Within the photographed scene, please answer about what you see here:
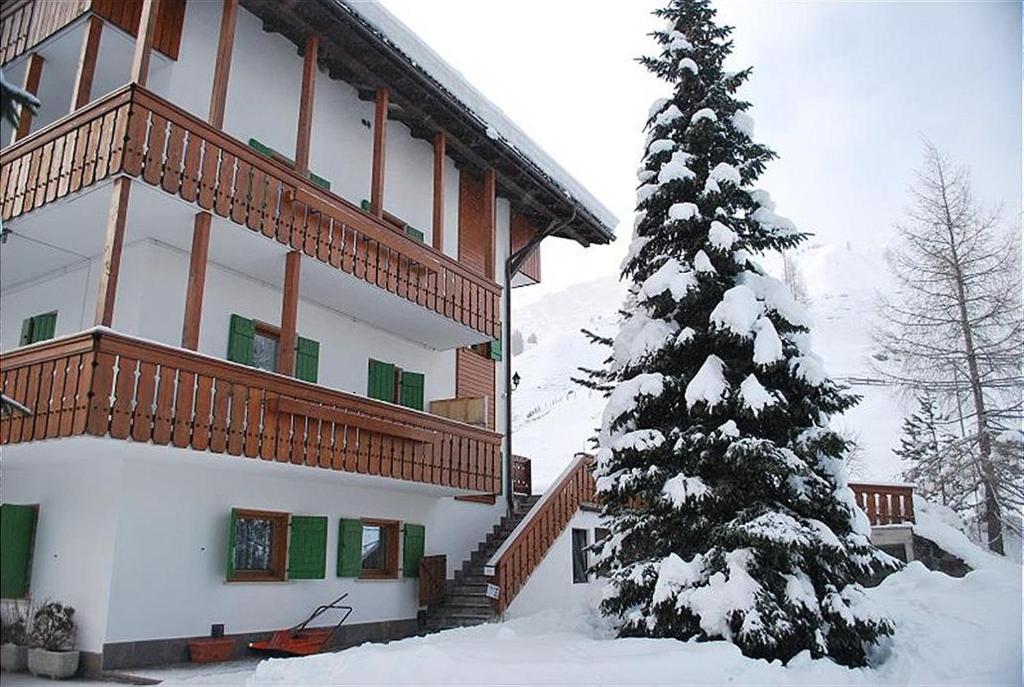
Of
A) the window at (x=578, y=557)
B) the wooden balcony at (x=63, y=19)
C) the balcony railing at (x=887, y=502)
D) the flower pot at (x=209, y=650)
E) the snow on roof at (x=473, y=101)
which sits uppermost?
the snow on roof at (x=473, y=101)

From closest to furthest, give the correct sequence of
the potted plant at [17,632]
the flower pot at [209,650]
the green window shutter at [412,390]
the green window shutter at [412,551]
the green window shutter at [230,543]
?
the potted plant at [17,632], the flower pot at [209,650], the green window shutter at [230,543], the green window shutter at [412,551], the green window shutter at [412,390]

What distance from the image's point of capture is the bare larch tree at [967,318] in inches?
580

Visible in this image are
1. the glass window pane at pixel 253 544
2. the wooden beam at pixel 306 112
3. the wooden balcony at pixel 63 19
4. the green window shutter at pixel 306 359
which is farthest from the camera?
the green window shutter at pixel 306 359

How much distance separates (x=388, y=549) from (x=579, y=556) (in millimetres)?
4597

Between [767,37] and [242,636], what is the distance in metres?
11.1

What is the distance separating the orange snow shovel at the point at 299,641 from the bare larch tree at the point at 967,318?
1265 centimetres

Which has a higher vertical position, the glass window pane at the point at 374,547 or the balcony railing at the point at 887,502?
the balcony railing at the point at 887,502

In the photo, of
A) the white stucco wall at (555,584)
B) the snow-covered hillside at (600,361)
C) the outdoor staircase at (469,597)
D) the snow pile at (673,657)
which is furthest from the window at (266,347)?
the snow-covered hillside at (600,361)

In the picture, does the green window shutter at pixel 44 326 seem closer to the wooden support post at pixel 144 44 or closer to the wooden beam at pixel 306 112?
the wooden support post at pixel 144 44

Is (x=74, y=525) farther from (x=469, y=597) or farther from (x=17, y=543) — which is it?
(x=469, y=597)

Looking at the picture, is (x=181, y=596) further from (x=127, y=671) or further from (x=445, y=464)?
(x=445, y=464)

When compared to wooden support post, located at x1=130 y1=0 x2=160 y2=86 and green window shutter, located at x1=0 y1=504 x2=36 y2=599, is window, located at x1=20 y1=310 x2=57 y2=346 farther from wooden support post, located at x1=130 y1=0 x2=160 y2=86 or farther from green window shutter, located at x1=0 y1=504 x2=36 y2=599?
wooden support post, located at x1=130 y1=0 x2=160 y2=86

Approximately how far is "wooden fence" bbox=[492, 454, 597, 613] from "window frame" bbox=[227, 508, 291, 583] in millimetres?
3777

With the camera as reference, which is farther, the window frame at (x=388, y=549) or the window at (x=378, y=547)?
the window frame at (x=388, y=549)
